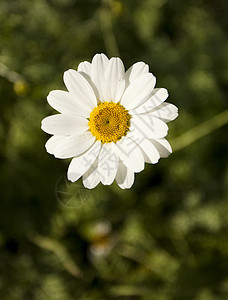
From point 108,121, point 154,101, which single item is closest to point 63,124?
point 108,121

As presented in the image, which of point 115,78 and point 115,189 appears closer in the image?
point 115,78

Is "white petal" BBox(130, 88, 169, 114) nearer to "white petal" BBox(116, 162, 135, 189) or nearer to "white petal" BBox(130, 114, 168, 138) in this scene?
"white petal" BBox(130, 114, 168, 138)

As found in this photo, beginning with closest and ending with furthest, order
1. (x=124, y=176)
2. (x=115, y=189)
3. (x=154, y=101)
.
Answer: (x=154, y=101), (x=124, y=176), (x=115, y=189)

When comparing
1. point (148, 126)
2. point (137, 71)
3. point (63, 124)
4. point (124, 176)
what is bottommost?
point (124, 176)

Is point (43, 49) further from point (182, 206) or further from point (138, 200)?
point (182, 206)

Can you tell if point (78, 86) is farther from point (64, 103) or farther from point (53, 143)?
point (53, 143)

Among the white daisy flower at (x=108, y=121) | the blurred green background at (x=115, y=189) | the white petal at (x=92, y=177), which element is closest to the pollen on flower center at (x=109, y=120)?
the white daisy flower at (x=108, y=121)

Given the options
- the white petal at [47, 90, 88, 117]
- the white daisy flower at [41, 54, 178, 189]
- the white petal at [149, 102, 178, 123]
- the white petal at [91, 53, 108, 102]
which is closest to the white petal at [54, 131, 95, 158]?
the white daisy flower at [41, 54, 178, 189]
